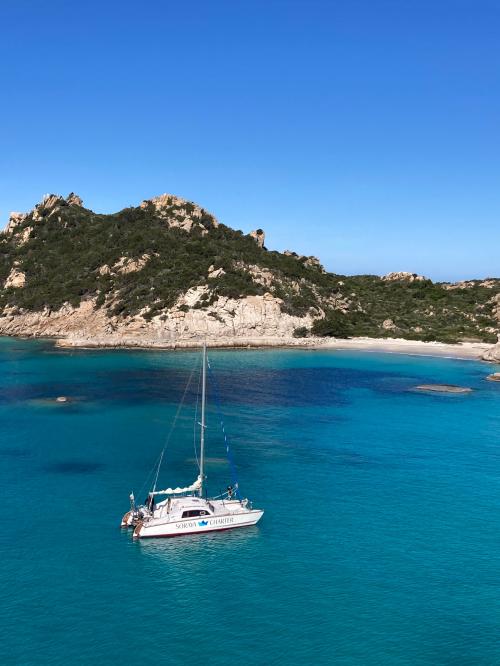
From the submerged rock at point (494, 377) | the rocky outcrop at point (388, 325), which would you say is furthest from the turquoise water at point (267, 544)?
the rocky outcrop at point (388, 325)

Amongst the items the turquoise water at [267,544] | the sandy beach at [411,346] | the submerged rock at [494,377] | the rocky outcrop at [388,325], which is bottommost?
the turquoise water at [267,544]

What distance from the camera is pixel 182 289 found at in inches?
5477

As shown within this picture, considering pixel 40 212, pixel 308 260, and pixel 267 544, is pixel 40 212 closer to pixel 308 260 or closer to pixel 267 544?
pixel 308 260

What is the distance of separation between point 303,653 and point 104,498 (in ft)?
67.2

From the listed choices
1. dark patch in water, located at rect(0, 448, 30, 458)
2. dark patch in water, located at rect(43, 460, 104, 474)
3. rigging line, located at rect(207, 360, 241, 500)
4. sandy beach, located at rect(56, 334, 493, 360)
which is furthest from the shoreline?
dark patch in water, located at rect(43, 460, 104, 474)

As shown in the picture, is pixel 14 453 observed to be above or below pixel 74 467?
above

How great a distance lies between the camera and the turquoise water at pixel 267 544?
26734 mm

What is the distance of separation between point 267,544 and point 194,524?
4757 mm

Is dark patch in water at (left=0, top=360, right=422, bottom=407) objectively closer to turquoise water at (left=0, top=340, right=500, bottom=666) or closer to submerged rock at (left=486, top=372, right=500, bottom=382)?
turquoise water at (left=0, top=340, right=500, bottom=666)

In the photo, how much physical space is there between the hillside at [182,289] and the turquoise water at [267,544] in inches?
2492

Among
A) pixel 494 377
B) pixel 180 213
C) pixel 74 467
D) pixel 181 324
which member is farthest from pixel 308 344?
pixel 74 467

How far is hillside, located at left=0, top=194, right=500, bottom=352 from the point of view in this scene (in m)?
135

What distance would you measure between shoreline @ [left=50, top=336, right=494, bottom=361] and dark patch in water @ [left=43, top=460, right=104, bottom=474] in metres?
74.3

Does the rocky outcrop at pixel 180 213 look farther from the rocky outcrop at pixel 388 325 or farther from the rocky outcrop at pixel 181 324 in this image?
the rocky outcrop at pixel 388 325
